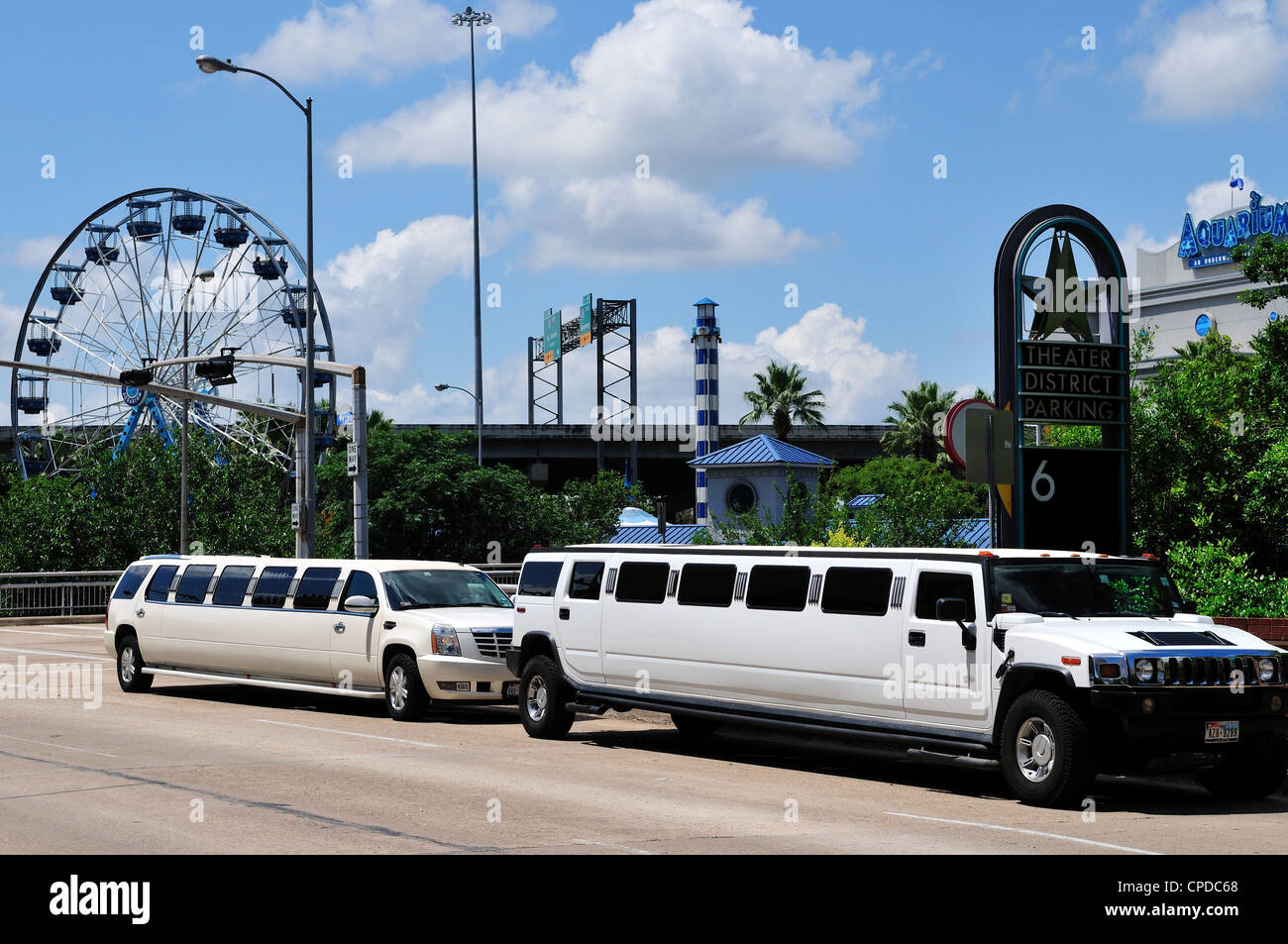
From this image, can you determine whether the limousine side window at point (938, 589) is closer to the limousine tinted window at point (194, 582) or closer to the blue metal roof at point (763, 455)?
the limousine tinted window at point (194, 582)

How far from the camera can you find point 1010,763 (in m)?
11.6

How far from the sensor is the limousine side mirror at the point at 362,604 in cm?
1822

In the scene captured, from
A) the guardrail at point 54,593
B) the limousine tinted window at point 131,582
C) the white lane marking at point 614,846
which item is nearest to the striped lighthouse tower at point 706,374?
the guardrail at point 54,593

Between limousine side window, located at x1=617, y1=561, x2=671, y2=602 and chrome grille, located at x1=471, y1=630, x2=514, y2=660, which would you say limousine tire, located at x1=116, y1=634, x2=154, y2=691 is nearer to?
chrome grille, located at x1=471, y1=630, x2=514, y2=660

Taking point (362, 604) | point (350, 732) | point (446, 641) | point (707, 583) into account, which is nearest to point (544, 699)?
point (446, 641)

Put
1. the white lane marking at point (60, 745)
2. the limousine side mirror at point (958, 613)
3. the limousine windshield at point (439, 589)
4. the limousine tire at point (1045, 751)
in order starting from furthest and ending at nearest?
the limousine windshield at point (439, 589) → the white lane marking at point (60, 745) → the limousine side mirror at point (958, 613) → the limousine tire at point (1045, 751)

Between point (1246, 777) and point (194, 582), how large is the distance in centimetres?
1444

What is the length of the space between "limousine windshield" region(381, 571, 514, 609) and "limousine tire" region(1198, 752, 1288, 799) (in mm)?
9329

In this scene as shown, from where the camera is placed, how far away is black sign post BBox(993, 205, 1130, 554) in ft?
57.5

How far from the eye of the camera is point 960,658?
39.4 ft

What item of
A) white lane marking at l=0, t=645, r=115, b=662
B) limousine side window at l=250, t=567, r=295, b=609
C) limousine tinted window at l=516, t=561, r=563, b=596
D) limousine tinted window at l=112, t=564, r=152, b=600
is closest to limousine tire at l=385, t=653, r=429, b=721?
limousine tinted window at l=516, t=561, r=563, b=596

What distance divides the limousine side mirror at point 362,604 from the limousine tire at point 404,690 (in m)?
0.67

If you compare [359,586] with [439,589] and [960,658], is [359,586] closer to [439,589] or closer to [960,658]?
[439,589]
